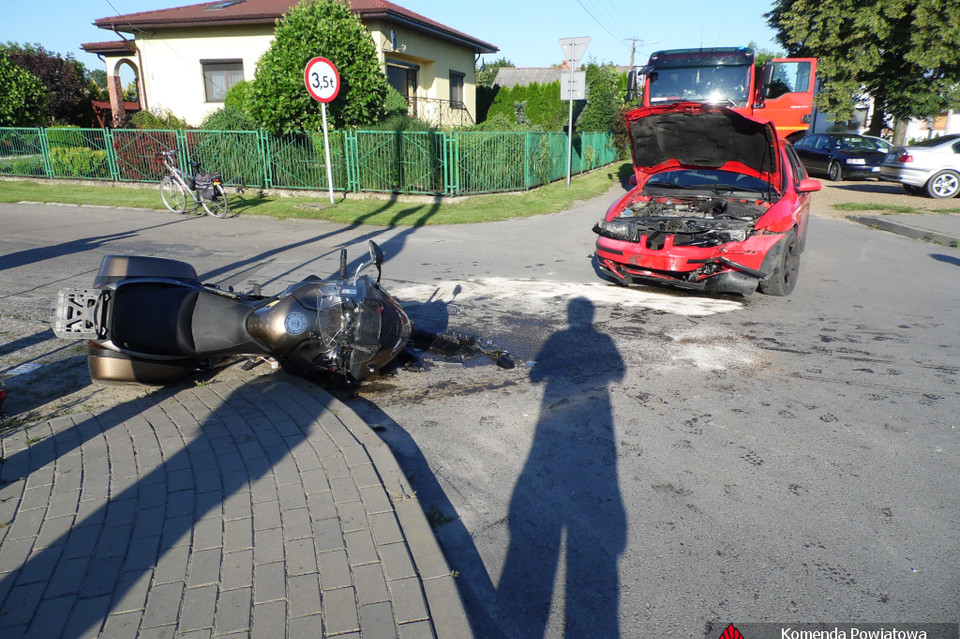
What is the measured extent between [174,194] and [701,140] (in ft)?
39.8

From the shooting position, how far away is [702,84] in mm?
14727

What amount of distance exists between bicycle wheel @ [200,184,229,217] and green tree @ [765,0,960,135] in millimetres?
27076

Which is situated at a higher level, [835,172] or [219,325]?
[835,172]

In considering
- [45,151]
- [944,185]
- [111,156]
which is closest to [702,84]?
[944,185]

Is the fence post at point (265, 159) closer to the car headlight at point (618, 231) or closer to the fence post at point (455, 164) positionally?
the fence post at point (455, 164)

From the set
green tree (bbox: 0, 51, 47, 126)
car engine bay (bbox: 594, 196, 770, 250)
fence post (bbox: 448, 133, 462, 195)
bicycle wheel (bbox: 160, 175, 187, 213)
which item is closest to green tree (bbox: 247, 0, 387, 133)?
fence post (bbox: 448, 133, 462, 195)

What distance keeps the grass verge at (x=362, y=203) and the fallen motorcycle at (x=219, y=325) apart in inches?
345

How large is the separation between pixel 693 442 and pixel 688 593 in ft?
4.64

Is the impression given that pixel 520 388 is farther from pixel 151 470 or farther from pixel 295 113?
pixel 295 113

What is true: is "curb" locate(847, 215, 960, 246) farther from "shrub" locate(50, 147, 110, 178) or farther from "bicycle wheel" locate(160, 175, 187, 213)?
"shrub" locate(50, 147, 110, 178)

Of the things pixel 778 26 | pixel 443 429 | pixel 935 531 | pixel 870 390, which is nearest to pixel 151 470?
pixel 443 429

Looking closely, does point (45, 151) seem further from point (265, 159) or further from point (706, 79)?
point (706, 79)

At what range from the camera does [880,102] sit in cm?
2966

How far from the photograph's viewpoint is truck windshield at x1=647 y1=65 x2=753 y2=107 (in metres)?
14.5
